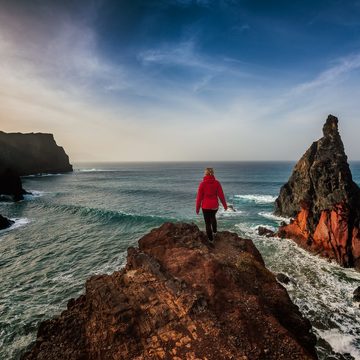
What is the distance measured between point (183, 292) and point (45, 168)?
14328 centimetres

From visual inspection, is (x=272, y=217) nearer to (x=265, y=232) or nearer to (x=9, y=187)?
(x=265, y=232)

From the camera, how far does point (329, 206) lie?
75.4 ft

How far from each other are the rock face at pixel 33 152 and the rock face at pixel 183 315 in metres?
119

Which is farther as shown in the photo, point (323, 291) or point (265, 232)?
point (265, 232)

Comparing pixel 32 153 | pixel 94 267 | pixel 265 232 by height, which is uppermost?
pixel 32 153

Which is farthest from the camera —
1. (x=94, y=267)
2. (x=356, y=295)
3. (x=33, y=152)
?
(x=33, y=152)

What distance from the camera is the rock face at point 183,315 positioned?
597cm

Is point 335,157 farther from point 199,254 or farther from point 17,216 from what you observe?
point 17,216

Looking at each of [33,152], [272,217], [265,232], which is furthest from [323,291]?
[33,152]

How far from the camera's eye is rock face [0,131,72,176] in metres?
116

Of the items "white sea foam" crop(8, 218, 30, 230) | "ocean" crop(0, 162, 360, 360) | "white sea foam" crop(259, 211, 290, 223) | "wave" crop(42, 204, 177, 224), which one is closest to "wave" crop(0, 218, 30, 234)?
"white sea foam" crop(8, 218, 30, 230)

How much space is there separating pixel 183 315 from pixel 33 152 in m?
142

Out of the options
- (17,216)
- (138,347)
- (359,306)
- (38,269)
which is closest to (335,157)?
(359,306)

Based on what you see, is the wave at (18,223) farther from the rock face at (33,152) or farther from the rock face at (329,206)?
the rock face at (33,152)
